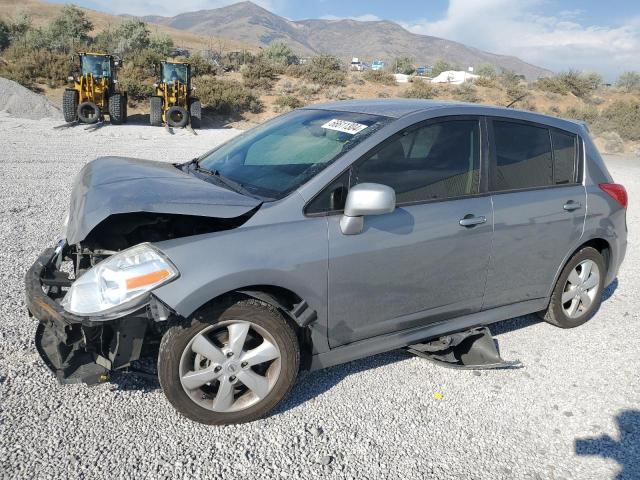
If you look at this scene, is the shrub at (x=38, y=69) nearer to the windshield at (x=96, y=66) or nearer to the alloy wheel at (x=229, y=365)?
the windshield at (x=96, y=66)

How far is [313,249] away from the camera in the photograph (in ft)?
9.37

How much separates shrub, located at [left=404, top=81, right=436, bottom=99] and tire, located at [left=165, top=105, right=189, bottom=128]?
1599cm

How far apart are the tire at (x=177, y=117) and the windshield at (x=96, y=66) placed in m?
2.24

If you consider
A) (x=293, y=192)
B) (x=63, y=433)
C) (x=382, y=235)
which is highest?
(x=293, y=192)

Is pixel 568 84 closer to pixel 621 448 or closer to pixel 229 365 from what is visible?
pixel 621 448

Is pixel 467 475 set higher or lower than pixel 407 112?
lower

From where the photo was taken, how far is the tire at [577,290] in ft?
13.8

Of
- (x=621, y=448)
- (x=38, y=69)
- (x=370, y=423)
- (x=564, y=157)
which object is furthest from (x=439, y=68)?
(x=370, y=423)

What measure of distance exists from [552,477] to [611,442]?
1.88 feet

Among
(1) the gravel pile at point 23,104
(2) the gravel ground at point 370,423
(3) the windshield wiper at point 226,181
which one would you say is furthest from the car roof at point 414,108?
(1) the gravel pile at point 23,104

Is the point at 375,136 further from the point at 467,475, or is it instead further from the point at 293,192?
the point at 467,475

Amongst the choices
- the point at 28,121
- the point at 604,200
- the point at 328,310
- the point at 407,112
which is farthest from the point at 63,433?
the point at 28,121

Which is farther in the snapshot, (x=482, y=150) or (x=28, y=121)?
(x=28, y=121)

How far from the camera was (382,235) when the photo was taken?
3.06m
